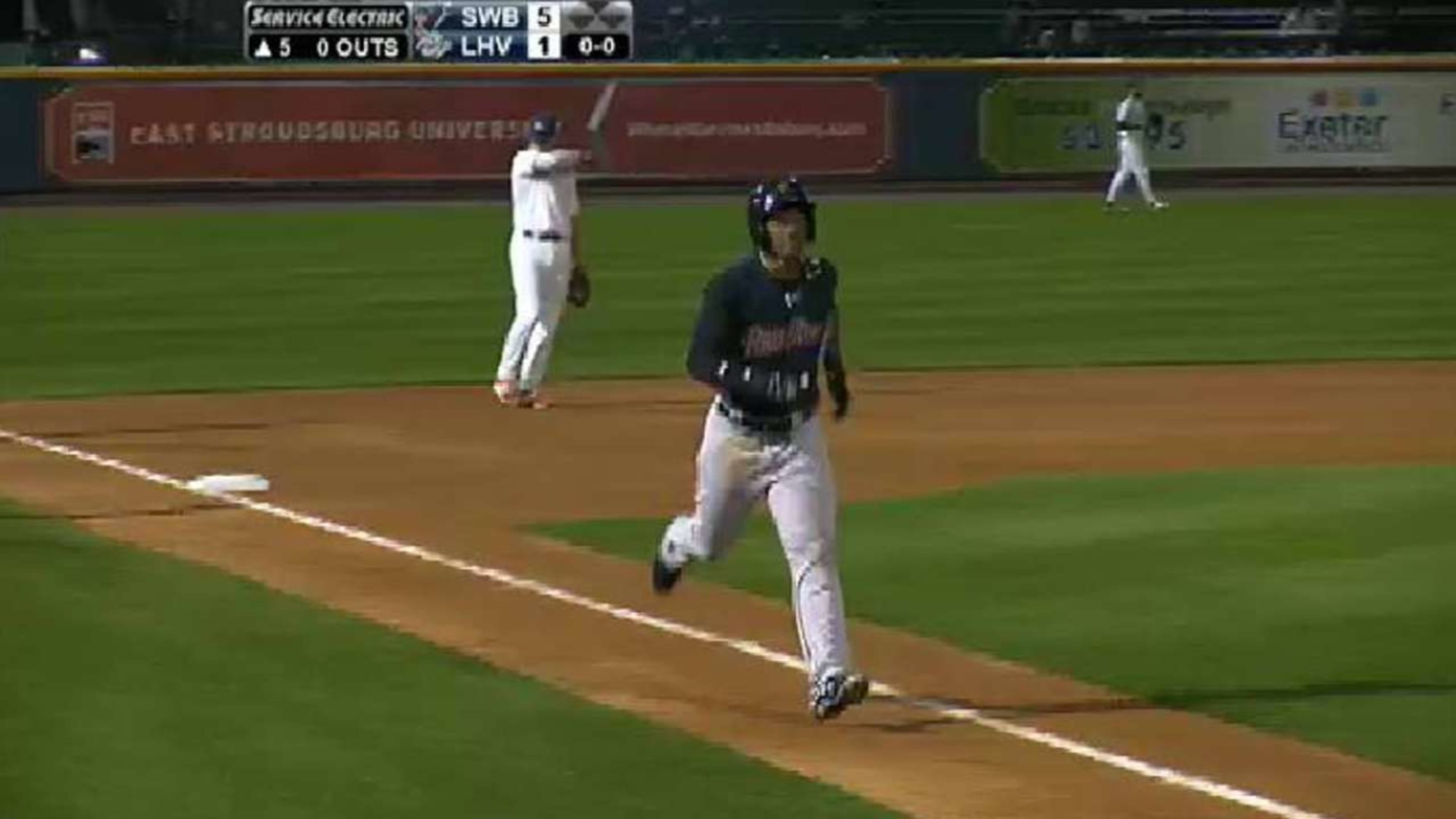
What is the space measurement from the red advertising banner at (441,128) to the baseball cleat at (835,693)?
3858 centimetres

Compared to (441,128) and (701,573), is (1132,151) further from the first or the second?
(701,573)

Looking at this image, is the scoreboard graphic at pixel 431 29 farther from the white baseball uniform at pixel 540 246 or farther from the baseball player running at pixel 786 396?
the baseball player running at pixel 786 396

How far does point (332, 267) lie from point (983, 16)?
2002cm

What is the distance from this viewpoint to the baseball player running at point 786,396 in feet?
36.6

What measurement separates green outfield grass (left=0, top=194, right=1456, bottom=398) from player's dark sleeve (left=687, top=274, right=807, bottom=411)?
14.9 m

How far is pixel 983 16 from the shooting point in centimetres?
5512

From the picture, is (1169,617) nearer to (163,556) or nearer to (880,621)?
(880,621)

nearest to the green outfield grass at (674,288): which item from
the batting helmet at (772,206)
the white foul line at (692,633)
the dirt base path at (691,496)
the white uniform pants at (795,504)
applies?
the dirt base path at (691,496)

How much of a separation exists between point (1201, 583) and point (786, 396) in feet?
12.8

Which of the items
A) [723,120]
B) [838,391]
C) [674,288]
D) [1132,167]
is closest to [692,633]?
[838,391]

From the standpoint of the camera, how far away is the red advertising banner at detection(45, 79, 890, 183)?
4881 cm

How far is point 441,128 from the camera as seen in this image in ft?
165

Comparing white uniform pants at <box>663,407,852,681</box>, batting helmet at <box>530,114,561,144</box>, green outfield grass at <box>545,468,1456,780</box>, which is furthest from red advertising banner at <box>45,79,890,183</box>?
white uniform pants at <box>663,407,852,681</box>

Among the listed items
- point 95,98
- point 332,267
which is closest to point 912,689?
point 332,267
